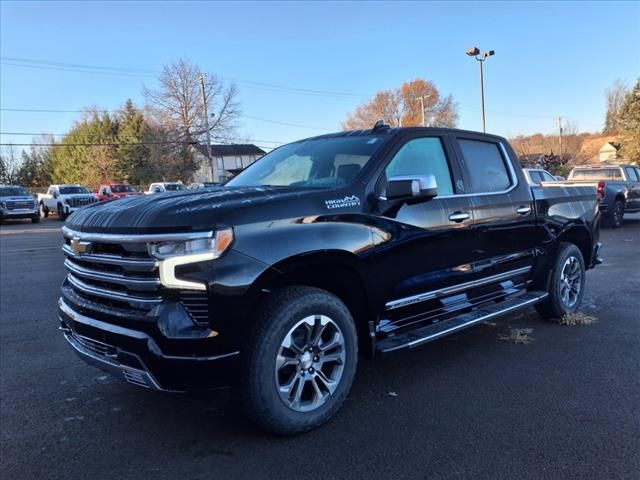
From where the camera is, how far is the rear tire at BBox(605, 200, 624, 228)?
15.1 m

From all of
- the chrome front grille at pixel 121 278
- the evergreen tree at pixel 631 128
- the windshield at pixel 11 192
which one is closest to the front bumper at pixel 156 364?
the chrome front grille at pixel 121 278

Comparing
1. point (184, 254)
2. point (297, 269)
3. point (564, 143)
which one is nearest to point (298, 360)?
point (297, 269)

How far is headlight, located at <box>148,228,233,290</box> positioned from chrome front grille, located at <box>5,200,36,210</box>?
28.3m

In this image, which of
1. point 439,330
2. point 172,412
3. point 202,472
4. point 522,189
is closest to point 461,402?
point 439,330

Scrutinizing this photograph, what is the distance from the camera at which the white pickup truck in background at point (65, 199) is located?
28.8 meters

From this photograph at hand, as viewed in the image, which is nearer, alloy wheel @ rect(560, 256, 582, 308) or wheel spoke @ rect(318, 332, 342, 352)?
A: wheel spoke @ rect(318, 332, 342, 352)

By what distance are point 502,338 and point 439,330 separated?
1.45 metres

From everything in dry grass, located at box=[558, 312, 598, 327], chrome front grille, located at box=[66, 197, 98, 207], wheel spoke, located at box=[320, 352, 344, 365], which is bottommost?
dry grass, located at box=[558, 312, 598, 327]

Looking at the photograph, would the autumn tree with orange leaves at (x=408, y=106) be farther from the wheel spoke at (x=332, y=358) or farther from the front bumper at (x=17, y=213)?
the wheel spoke at (x=332, y=358)

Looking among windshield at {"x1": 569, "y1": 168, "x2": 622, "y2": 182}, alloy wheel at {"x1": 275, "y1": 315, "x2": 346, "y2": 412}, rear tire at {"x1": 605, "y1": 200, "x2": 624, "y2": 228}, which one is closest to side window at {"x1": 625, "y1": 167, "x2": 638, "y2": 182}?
windshield at {"x1": 569, "y1": 168, "x2": 622, "y2": 182}

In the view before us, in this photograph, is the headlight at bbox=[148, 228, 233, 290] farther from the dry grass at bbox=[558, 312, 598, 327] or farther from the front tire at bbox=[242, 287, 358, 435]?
the dry grass at bbox=[558, 312, 598, 327]

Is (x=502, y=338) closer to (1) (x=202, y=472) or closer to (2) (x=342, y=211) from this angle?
(2) (x=342, y=211)

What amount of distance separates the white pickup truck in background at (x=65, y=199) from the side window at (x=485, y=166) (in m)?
26.7

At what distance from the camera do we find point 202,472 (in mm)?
2740
